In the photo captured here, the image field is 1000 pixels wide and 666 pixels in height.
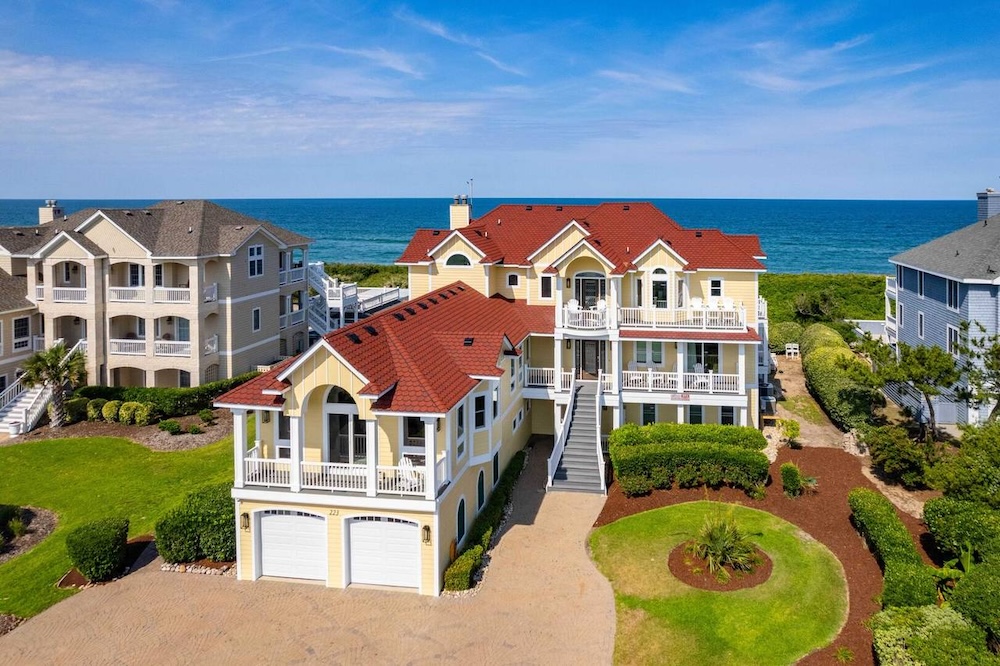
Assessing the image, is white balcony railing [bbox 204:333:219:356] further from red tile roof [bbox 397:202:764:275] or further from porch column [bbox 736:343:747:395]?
porch column [bbox 736:343:747:395]

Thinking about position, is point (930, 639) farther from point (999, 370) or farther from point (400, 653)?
point (999, 370)

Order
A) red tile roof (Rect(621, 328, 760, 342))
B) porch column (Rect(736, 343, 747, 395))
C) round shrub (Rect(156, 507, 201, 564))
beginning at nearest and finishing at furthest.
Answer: round shrub (Rect(156, 507, 201, 564))
porch column (Rect(736, 343, 747, 395))
red tile roof (Rect(621, 328, 760, 342))

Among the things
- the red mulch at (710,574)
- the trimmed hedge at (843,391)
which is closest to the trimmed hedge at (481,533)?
the red mulch at (710,574)

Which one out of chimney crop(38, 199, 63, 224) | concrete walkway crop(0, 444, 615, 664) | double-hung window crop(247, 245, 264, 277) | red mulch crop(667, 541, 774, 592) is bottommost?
concrete walkway crop(0, 444, 615, 664)

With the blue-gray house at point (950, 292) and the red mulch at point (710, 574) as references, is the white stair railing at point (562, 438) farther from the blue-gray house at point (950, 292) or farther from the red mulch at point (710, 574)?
the blue-gray house at point (950, 292)

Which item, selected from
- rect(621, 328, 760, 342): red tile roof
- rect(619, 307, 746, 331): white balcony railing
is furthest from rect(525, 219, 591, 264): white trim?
rect(621, 328, 760, 342): red tile roof

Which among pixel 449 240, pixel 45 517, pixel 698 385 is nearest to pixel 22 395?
pixel 45 517

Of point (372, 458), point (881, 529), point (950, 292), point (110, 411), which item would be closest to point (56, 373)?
point (110, 411)

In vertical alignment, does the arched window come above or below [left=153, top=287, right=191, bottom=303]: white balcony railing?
below
